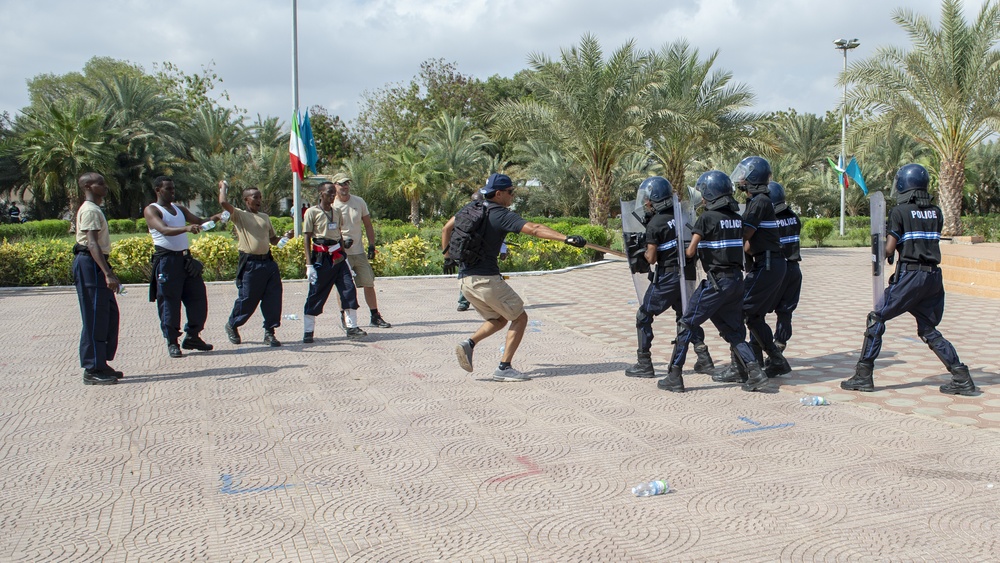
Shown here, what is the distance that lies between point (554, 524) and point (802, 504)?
1.24 meters

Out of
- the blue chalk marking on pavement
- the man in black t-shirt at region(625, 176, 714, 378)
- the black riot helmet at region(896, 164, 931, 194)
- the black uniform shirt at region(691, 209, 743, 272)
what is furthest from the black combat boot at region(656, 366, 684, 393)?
the blue chalk marking on pavement

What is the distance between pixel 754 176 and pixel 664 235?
86 centimetres

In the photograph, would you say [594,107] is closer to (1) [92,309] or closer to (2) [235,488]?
(1) [92,309]

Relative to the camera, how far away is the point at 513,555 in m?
3.48

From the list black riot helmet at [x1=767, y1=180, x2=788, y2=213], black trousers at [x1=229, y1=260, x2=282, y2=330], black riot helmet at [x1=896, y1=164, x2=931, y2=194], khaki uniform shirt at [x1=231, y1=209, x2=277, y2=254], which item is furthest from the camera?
black trousers at [x1=229, y1=260, x2=282, y2=330]

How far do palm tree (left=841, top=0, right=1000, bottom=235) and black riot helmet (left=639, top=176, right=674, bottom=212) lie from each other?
1853 cm

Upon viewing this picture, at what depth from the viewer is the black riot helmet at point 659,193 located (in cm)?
664

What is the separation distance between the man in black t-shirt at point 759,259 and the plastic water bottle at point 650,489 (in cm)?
272

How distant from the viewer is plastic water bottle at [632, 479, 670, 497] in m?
4.20

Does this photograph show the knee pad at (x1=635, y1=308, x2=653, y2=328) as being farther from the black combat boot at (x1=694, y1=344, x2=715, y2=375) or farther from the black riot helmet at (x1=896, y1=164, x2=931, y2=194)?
the black riot helmet at (x1=896, y1=164, x2=931, y2=194)

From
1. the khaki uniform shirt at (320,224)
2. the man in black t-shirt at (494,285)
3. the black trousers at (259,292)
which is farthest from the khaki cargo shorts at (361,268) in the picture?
the man in black t-shirt at (494,285)

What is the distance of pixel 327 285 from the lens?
898 cm

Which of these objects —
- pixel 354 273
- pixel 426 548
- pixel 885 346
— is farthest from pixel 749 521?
pixel 354 273

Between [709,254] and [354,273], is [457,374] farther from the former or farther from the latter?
[354,273]
